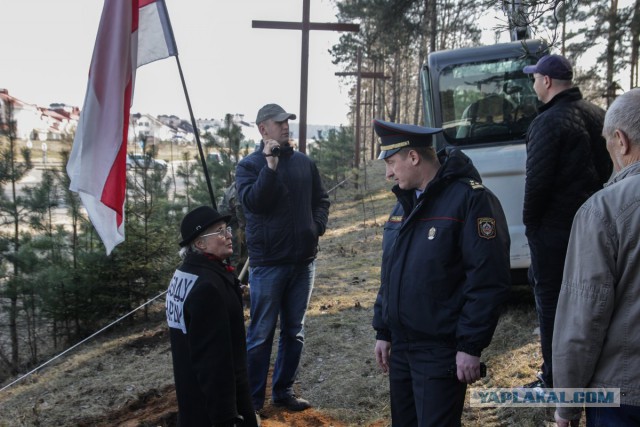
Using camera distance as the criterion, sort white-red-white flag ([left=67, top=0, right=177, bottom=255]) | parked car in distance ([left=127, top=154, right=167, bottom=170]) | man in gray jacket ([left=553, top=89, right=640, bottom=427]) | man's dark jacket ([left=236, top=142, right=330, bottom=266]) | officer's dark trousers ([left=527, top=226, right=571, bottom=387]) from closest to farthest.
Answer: man in gray jacket ([left=553, top=89, right=640, bottom=427])
officer's dark trousers ([left=527, top=226, right=571, bottom=387])
white-red-white flag ([left=67, top=0, right=177, bottom=255])
man's dark jacket ([left=236, top=142, right=330, bottom=266])
parked car in distance ([left=127, top=154, right=167, bottom=170])

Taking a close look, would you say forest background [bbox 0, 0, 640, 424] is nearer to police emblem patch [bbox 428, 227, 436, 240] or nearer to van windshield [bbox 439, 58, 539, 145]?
van windshield [bbox 439, 58, 539, 145]

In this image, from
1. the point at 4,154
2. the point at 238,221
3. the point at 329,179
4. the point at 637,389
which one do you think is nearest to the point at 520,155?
the point at 238,221

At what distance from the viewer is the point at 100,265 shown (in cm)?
960

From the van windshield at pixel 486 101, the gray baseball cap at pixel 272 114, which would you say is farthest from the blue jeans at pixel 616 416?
the van windshield at pixel 486 101

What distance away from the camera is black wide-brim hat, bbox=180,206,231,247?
10.4 feet

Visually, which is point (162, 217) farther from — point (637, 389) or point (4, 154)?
point (637, 389)

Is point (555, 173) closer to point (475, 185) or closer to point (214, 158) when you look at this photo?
point (475, 185)

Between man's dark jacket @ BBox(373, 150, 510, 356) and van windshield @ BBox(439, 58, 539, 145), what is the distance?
14.4ft

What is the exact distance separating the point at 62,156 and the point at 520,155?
6724 millimetres

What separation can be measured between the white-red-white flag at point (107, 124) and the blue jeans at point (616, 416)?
2.99 metres

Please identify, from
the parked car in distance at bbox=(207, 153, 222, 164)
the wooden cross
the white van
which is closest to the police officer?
the white van

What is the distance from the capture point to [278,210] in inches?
176

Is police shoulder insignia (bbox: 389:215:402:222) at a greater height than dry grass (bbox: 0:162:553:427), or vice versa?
police shoulder insignia (bbox: 389:215:402:222)

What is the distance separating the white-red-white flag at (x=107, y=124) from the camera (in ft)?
13.3
